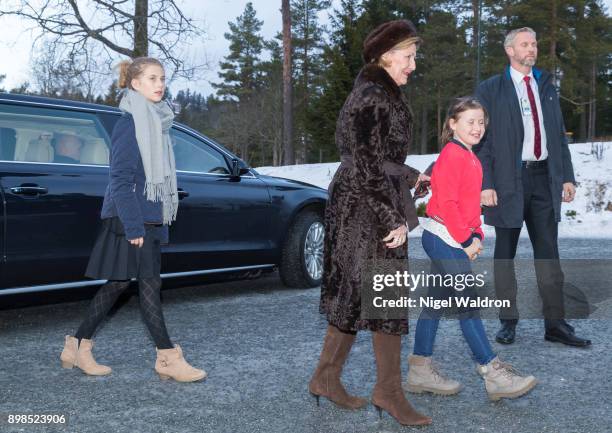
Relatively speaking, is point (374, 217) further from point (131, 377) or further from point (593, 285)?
point (593, 285)

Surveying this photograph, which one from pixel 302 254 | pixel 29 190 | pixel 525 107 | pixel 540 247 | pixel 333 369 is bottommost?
pixel 333 369

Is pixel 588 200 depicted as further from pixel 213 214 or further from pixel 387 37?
pixel 387 37

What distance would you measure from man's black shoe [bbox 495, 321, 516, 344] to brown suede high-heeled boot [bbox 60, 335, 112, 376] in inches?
98.2

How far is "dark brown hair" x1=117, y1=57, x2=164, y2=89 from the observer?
3.96 metres

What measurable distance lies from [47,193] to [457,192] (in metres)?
2.81

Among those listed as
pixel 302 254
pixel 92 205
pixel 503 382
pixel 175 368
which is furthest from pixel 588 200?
pixel 175 368

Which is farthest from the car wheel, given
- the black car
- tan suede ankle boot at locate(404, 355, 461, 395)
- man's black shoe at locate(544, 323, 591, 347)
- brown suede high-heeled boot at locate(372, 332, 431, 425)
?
brown suede high-heeled boot at locate(372, 332, 431, 425)

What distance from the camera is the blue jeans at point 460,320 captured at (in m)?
3.54

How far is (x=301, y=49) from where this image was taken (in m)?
52.7

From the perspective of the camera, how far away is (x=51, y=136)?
5.16 m

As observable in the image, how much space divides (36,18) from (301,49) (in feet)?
116

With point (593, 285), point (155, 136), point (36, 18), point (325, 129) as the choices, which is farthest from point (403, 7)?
point (155, 136)

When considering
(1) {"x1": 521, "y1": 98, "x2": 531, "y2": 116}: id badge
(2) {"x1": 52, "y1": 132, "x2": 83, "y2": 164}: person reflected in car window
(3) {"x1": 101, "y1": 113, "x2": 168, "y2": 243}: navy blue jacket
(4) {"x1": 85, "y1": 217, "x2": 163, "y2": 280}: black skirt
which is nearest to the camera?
(3) {"x1": 101, "y1": 113, "x2": 168, "y2": 243}: navy blue jacket

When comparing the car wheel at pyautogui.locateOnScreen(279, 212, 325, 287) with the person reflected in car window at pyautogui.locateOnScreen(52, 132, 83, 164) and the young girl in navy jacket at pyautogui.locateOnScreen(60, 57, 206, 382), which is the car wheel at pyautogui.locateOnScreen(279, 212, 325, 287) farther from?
the young girl in navy jacket at pyautogui.locateOnScreen(60, 57, 206, 382)
